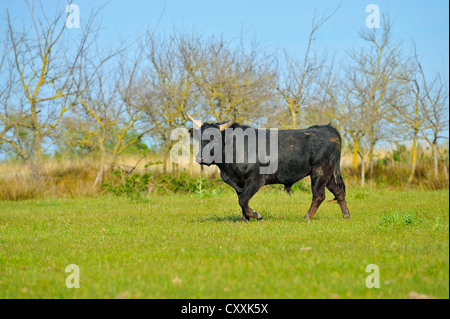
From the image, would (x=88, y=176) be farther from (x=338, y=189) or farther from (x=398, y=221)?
(x=398, y=221)

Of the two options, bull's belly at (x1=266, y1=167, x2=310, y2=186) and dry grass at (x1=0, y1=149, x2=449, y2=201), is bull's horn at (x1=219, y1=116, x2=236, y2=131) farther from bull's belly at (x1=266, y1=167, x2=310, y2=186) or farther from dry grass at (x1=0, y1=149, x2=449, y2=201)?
dry grass at (x1=0, y1=149, x2=449, y2=201)

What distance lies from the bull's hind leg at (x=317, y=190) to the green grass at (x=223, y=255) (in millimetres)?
300

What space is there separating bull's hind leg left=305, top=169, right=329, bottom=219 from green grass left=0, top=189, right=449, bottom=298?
0.30 meters

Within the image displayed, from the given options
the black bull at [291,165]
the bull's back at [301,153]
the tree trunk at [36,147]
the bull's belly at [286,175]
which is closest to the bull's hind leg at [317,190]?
the black bull at [291,165]

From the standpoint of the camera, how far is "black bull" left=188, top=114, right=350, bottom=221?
1015 centimetres

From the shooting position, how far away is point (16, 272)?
6.14 meters

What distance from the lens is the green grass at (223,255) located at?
4.96 meters

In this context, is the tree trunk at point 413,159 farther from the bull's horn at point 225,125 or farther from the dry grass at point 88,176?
the bull's horn at point 225,125

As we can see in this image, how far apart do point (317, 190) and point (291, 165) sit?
2.56 ft

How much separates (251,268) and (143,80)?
18.2 metres

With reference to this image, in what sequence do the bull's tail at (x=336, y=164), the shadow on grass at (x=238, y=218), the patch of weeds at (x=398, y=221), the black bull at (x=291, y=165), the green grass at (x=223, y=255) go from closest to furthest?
the green grass at (x=223, y=255) → the patch of weeds at (x=398, y=221) → the black bull at (x=291, y=165) → the shadow on grass at (x=238, y=218) → the bull's tail at (x=336, y=164)

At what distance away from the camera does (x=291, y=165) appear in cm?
1034

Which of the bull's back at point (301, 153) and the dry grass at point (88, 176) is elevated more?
the bull's back at point (301, 153)

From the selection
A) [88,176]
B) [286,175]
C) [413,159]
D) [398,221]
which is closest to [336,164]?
[286,175]
